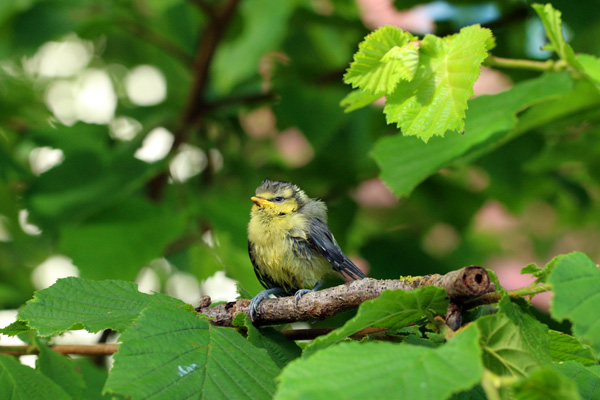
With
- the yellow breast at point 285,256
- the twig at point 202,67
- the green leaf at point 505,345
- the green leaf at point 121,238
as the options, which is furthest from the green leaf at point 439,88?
the twig at point 202,67

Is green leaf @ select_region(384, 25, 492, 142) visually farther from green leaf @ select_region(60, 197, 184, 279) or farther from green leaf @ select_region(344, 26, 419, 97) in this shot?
green leaf @ select_region(60, 197, 184, 279)

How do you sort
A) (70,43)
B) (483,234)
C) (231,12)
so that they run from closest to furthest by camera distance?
(231,12), (70,43), (483,234)

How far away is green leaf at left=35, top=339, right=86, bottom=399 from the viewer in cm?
165

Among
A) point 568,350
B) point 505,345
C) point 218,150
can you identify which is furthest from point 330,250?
point 218,150

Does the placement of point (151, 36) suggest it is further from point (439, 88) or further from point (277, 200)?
point (439, 88)

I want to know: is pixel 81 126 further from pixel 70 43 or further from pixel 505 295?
pixel 505 295

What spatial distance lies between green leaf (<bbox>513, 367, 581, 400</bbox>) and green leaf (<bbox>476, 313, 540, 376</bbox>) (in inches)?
6.8

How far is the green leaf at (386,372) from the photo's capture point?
88cm

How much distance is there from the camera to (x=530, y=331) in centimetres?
114

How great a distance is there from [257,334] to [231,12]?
2.27 m

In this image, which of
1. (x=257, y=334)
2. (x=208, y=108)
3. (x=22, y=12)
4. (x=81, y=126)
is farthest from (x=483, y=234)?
(x=257, y=334)

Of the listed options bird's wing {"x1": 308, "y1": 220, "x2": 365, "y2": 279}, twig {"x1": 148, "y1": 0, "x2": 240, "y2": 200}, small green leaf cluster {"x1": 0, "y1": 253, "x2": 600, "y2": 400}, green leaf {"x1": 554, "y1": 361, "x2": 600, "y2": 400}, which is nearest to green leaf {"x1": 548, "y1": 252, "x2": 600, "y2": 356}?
small green leaf cluster {"x1": 0, "y1": 253, "x2": 600, "y2": 400}

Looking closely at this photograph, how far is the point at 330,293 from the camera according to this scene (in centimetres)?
126

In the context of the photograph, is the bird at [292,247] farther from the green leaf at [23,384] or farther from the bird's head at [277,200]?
the green leaf at [23,384]
